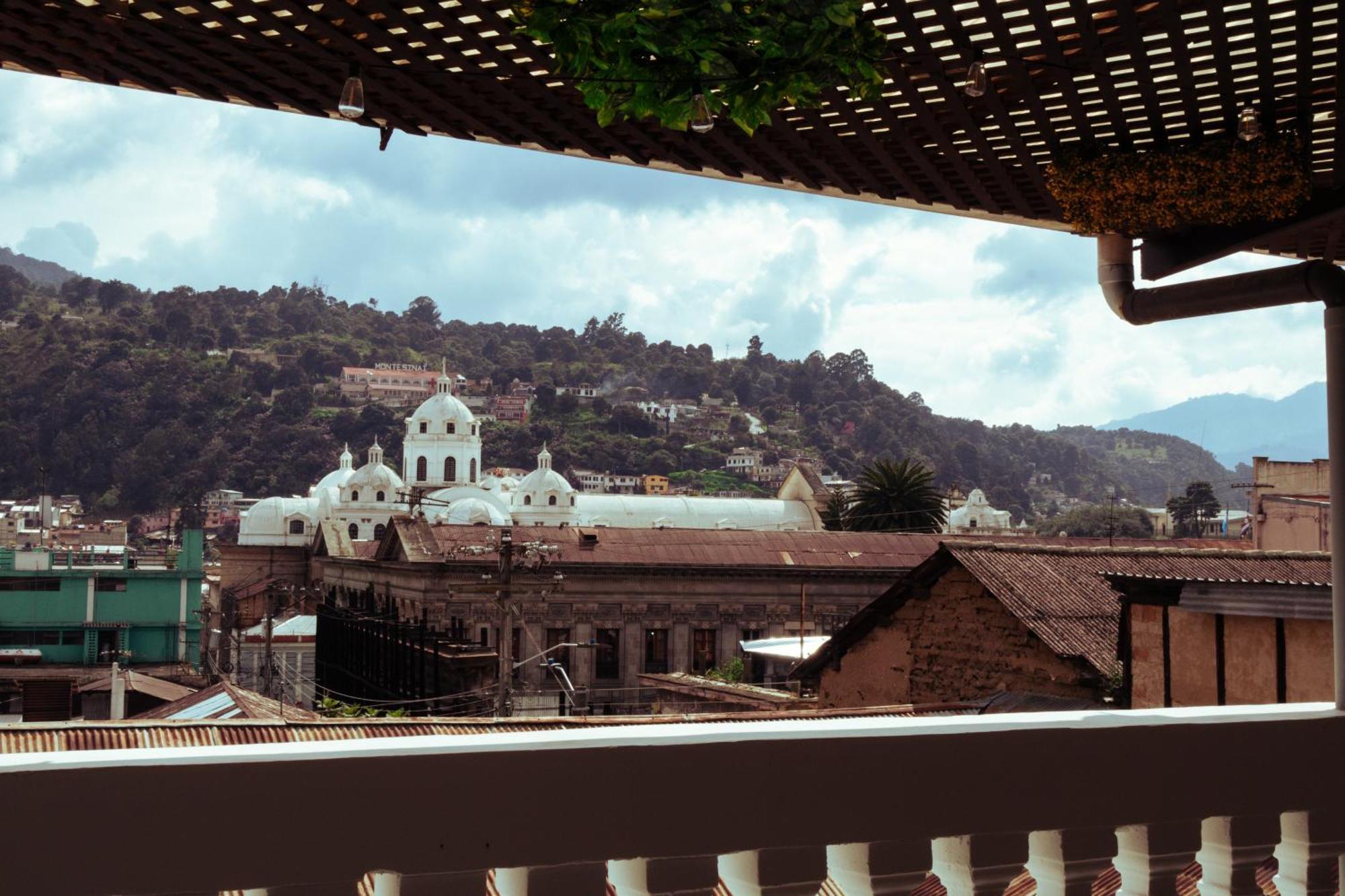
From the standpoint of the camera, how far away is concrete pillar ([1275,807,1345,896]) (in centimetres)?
211

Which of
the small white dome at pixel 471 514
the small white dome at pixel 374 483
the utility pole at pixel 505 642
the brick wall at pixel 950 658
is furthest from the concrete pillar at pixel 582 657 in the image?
the small white dome at pixel 374 483

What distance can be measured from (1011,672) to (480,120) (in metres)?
11.5

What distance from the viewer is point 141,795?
4.82 feet

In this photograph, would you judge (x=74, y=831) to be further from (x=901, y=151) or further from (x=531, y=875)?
(x=901, y=151)

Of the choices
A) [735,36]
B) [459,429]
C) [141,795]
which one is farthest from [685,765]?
[459,429]

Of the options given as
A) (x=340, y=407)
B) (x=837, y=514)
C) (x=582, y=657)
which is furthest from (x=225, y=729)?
(x=340, y=407)

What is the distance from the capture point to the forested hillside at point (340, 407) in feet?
377

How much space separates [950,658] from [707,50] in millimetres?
13290

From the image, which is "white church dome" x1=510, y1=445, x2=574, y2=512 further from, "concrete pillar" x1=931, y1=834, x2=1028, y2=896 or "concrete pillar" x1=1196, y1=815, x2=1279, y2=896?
"concrete pillar" x1=931, y1=834, x2=1028, y2=896

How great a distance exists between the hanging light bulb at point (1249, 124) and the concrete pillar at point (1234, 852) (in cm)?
182

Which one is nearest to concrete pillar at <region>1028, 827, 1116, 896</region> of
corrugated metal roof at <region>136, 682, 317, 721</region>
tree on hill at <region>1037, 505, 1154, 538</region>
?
corrugated metal roof at <region>136, 682, 317, 721</region>

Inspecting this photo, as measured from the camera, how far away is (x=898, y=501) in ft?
197

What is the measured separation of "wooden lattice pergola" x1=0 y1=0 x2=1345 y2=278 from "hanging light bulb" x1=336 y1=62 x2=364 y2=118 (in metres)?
0.03

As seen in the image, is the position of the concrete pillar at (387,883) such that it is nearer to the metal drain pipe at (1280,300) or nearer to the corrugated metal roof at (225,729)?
the metal drain pipe at (1280,300)
